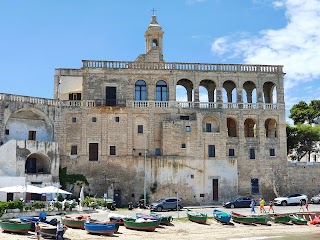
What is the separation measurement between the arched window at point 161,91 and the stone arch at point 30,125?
41.3 feet

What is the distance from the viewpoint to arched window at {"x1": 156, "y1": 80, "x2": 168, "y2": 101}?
52250mm

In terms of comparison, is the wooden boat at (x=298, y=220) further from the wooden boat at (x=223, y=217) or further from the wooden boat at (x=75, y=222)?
the wooden boat at (x=75, y=222)

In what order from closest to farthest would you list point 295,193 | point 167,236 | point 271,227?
point 167,236, point 271,227, point 295,193

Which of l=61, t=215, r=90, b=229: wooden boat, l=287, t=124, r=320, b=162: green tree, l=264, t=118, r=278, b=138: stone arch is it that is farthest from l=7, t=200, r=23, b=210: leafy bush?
l=287, t=124, r=320, b=162: green tree

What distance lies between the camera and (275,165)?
5206 cm

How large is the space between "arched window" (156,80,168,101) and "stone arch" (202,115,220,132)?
17.1 feet

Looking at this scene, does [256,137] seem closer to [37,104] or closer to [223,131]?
[223,131]

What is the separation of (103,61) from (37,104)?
8844 millimetres

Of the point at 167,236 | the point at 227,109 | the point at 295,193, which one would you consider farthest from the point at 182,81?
the point at 167,236

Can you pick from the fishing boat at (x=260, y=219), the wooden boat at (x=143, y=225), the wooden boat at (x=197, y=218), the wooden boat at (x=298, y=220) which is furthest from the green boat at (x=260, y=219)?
the wooden boat at (x=143, y=225)

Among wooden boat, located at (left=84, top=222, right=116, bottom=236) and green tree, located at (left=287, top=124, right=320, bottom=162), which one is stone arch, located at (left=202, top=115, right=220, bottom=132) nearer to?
green tree, located at (left=287, top=124, right=320, bottom=162)

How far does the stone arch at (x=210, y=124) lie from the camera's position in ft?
171

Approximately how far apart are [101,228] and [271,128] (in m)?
30.9

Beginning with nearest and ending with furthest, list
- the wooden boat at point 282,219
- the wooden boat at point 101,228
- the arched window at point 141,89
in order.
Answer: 1. the wooden boat at point 101,228
2. the wooden boat at point 282,219
3. the arched window at point 141,89
